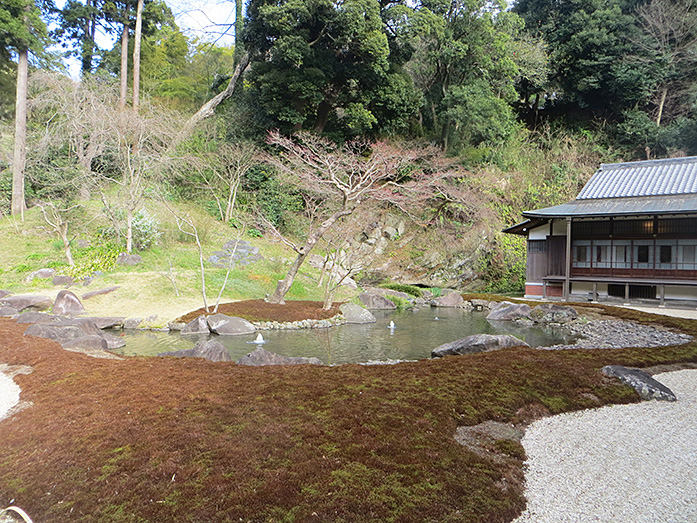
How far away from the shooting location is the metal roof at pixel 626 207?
12.0 metres

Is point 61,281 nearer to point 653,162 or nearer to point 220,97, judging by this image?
point 220,97

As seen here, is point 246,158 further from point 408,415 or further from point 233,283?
point 408,415

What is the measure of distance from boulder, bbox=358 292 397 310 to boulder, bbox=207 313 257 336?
4.81m

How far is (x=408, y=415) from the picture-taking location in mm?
3816

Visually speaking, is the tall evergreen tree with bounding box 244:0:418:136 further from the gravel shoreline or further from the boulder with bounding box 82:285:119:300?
the gravel shoreline

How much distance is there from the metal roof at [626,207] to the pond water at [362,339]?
463 centimetres

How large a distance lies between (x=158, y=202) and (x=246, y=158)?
168 inches

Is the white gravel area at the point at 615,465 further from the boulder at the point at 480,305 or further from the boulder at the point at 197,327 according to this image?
the boulder at the point at 480,305

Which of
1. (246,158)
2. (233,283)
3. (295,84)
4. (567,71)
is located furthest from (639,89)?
(233,283)

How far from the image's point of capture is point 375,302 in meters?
13.4

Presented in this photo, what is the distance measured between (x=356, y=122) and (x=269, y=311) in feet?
32.7

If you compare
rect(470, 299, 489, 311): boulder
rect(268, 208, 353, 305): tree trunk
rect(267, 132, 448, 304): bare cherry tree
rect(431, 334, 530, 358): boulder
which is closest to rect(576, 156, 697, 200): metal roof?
rect(470, 299, 489, 311): boulder

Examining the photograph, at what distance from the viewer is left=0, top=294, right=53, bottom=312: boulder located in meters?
9.67

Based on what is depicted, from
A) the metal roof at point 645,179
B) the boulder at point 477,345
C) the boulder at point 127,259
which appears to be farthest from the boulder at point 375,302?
the metal roof at point 645,179
